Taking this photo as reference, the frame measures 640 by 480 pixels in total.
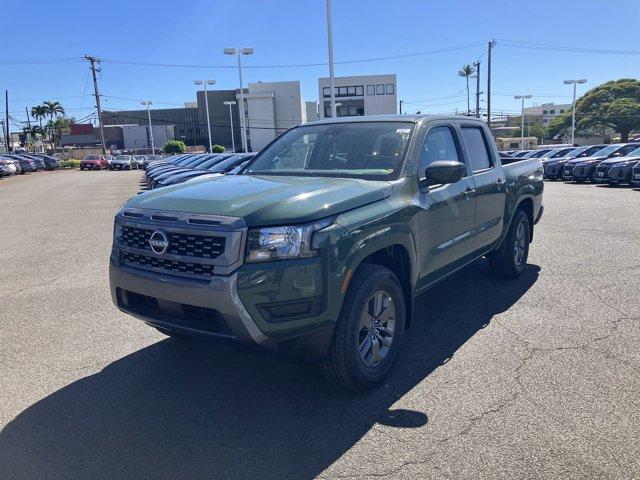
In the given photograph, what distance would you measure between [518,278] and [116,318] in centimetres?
466

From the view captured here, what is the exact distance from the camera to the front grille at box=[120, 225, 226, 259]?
3.14 m

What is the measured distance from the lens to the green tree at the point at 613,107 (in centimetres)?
6569

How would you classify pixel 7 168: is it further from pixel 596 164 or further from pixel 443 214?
pixel 443 214

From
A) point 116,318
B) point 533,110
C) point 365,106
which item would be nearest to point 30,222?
point 116,318

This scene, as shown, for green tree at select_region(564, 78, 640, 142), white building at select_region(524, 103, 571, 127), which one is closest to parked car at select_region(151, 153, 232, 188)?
green tree at select_region(564, 78, 640, 142)

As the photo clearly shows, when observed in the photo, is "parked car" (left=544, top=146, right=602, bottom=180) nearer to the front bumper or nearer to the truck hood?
the truck hood

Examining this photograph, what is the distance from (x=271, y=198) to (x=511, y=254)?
3822 millimetres

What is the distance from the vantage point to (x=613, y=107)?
6725 centimetres

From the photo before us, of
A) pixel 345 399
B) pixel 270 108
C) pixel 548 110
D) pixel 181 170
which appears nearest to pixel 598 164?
pixel 181 170

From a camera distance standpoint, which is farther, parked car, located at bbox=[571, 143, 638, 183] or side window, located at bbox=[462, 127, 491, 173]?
parked car, located at bbox=[571, 143, 638, 183]

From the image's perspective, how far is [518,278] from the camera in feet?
21.3

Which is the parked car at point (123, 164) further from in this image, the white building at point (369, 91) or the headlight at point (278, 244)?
the headlight at point (278, 244)

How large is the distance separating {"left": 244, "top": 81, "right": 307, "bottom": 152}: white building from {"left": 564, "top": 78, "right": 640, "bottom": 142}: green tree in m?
39.7

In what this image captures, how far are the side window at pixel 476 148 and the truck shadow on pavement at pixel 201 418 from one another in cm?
180
